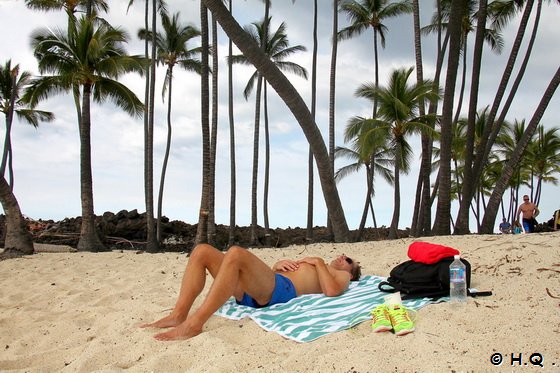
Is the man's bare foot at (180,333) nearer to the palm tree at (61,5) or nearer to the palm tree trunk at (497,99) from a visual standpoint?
the palm tree trunk at (497,99)

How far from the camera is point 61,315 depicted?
5.19 m

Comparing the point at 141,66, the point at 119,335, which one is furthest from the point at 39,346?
the point at 141,66

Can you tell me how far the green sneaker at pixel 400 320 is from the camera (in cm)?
335

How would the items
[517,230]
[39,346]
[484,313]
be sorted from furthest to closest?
[517,230] → [39,346] → [484,313]

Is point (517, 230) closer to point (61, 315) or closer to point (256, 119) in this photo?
point (256, 119)

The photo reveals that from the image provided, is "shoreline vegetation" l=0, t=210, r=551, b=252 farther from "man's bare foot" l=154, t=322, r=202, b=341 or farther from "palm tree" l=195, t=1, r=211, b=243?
"man's bare foot" l=154, t=322, r=202, b=341

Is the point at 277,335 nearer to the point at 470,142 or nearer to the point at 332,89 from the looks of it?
the point at 470,142

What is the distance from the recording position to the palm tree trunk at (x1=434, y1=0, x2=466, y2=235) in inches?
429

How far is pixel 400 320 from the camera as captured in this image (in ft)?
11.3

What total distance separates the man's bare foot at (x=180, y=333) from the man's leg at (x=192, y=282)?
34 cm

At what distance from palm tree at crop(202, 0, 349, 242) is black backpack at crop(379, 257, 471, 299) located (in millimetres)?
4532

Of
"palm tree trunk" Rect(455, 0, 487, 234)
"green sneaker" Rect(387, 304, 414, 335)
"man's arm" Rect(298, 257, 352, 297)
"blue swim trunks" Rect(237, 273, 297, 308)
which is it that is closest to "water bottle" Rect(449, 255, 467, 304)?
"green sneaker" Rect(387, 304, 414, 335)

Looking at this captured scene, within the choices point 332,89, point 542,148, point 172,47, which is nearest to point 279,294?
point 332,89

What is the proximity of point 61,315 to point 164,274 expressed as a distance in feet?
8.42
